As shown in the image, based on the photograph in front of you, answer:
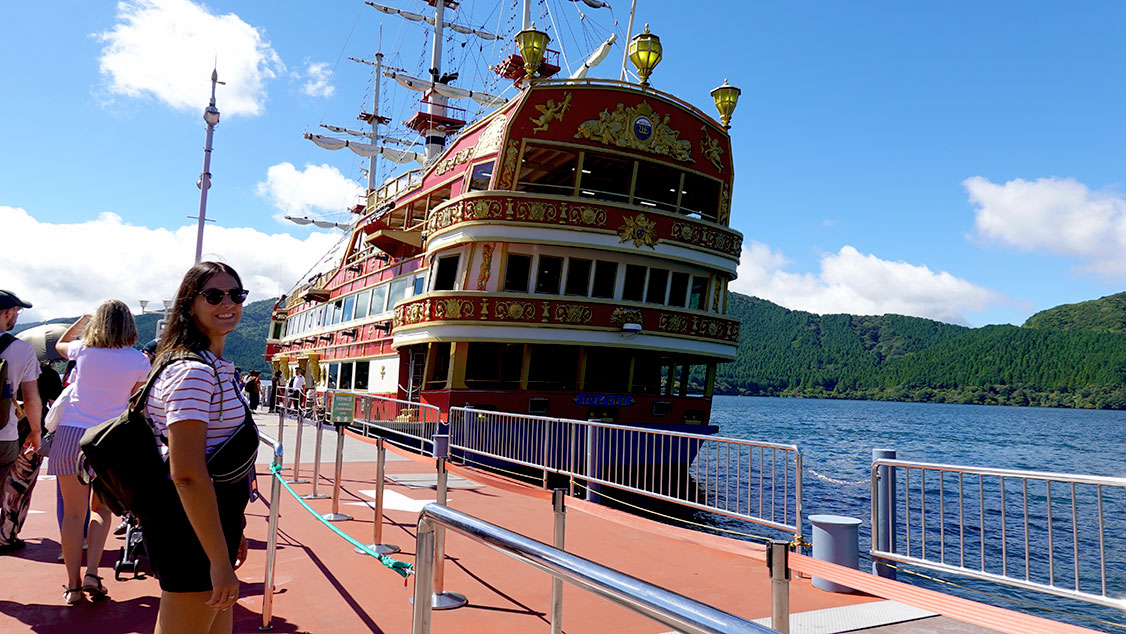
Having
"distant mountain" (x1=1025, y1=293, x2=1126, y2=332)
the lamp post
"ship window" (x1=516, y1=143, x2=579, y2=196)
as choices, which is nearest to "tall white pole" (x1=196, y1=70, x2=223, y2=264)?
the lamp post

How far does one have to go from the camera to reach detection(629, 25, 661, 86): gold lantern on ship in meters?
16.5

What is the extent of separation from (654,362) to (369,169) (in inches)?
1469

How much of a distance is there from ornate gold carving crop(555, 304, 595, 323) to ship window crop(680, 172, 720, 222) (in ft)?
13.3

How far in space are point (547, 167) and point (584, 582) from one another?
17.1 m

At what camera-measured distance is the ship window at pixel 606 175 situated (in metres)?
17.0

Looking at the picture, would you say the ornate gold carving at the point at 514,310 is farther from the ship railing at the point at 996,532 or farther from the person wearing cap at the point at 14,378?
the person wearing cap at the point at 14,378

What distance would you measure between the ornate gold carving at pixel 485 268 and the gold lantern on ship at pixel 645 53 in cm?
548

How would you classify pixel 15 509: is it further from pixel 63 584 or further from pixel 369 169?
pixel 369 169

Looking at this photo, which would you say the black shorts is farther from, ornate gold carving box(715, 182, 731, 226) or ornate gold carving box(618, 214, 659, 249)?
ornate gold carving box(715, 182, 731, 226)

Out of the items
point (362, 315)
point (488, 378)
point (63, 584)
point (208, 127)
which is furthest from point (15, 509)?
point (208, 127)

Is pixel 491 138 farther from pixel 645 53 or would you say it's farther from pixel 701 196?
pixel 701 196

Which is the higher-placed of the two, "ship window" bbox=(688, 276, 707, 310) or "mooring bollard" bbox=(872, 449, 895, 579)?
"ship window" bbox=(688, 276, 707, 310)

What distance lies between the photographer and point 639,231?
16.1 meters

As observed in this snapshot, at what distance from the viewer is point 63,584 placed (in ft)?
15.8
